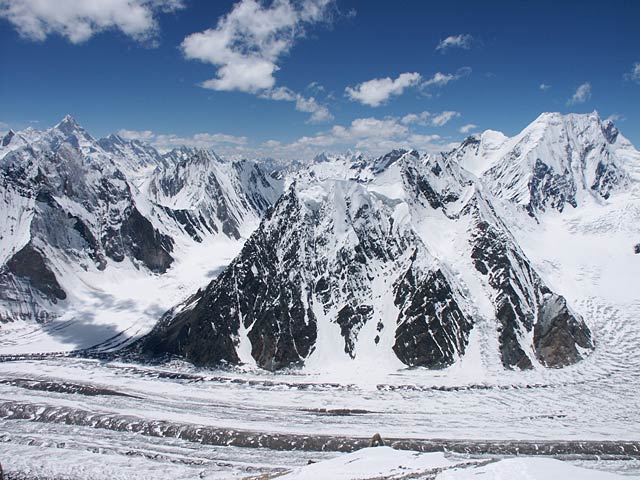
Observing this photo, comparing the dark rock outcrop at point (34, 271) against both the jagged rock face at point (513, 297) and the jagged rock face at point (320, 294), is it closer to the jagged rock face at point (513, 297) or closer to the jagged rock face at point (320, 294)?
the jagged rock face at point (320, 294)

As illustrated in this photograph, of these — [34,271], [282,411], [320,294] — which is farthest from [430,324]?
[34,271]

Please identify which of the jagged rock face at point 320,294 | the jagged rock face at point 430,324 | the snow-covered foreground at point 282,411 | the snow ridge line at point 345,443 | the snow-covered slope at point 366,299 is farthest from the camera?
the jagged rock face at point 320,294

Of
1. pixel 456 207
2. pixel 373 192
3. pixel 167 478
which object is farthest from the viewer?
pixel 456 207

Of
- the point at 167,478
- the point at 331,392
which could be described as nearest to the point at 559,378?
the point at 331,392

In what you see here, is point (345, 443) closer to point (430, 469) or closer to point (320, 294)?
point (430, 469)

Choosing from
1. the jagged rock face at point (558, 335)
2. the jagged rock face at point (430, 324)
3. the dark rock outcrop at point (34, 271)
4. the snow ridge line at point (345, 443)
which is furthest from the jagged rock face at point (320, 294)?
the dark rock outcrop at point (34, 271)

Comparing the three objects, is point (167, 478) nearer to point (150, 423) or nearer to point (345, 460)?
point (150, 423)

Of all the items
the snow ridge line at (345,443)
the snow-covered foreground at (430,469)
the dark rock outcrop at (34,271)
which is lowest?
the snow ridge line at (345,443)

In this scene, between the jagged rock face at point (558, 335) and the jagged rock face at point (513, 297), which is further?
the jagged rock face at point (513, 297)
